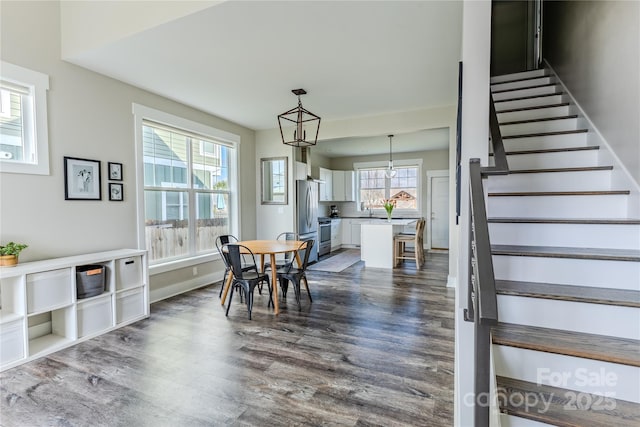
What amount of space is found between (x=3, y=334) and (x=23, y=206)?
1.10 metres

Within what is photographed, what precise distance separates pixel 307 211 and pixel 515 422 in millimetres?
5136

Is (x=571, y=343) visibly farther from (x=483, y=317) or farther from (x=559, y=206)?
(x=559, y=206)

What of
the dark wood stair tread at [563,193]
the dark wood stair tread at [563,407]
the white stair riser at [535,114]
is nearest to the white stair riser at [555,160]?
the dark wood stair tread at [563,193]

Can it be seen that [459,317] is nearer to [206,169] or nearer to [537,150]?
[537,150]

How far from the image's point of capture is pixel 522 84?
3758 mm

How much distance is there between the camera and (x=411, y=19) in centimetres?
237

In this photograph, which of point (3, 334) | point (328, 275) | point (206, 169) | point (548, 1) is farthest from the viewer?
point (328, 275)

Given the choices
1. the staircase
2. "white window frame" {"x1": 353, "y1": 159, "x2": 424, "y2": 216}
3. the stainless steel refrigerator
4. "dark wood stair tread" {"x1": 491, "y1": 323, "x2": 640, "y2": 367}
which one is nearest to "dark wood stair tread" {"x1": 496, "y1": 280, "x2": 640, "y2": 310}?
the staircase

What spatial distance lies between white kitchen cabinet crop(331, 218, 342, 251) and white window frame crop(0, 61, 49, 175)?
19.5 feet

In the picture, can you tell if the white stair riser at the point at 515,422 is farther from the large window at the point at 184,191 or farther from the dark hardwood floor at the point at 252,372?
the large window at the point at 184,191

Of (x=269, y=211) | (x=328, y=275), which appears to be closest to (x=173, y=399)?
(x=328, y=275)

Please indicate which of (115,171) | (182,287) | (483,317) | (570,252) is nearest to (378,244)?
(182,287)

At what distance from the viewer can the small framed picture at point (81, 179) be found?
121 inches

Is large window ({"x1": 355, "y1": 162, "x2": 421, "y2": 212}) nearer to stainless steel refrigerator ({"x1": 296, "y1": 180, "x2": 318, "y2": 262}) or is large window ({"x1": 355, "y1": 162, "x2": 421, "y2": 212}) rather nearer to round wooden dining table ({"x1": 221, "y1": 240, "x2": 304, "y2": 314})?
stainless steel refrigerator ({"x1": 296, "y1": 180, "x2": 318, "y2": 262})
